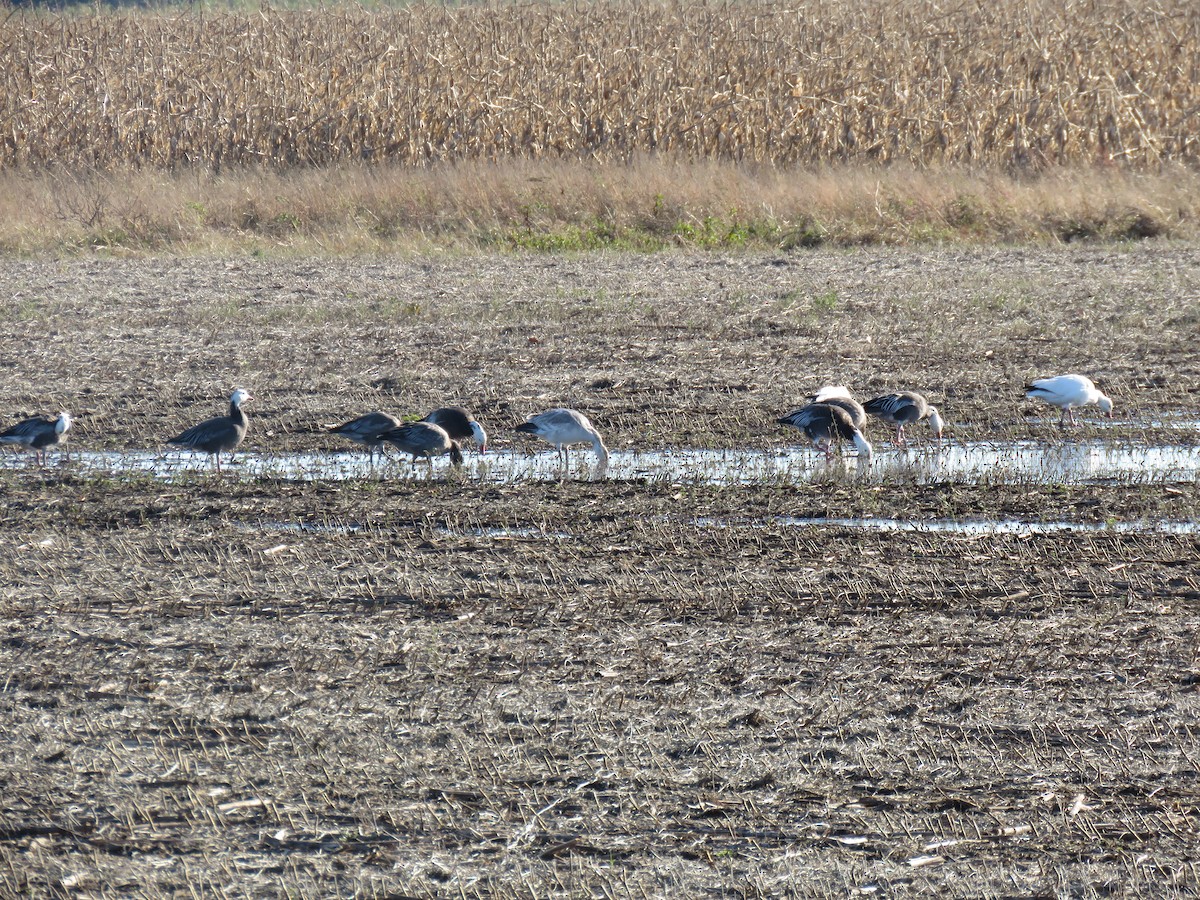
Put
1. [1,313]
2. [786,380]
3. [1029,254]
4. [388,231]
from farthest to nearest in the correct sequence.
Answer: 1. [388,231]
2. [1029,254]
3. [1,313]
4. [786,380]

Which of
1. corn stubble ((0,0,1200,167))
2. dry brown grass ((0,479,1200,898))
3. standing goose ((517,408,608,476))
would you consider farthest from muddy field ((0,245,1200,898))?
corn stubble ((0,0,1200,167))

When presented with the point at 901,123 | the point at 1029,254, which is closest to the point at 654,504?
the point at 1029,254

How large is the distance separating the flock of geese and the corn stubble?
13.8 meters

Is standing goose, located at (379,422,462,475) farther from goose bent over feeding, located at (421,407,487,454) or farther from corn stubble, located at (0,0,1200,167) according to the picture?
corn stubble, located at (0,0,1200,167)

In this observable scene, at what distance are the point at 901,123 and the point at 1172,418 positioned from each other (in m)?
13.8

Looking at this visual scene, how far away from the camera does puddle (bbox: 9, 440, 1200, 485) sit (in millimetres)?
9023

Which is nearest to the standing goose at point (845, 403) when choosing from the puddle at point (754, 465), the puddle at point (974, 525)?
the puddle at point (754, 465)

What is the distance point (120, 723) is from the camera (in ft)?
17.6

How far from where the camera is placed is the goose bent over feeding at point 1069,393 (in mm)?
10273

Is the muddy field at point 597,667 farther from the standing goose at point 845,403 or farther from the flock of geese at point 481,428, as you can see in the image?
the standing goose at point 845,403

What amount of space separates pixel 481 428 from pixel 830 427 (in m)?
2.34

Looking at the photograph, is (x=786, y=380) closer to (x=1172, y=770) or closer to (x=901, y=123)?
(x=1172, y=770)

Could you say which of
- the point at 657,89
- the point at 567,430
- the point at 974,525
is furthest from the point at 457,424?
the point at 657,89

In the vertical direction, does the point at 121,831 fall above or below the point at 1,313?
above
